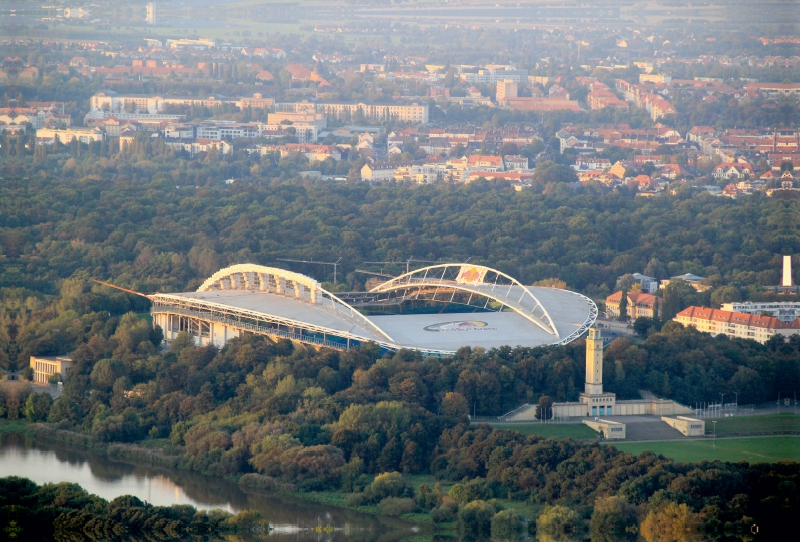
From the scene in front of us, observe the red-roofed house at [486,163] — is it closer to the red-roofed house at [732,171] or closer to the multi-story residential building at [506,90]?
the red-roofed house at [732,171]

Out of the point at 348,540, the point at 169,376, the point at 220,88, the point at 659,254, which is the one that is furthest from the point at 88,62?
the point at 348,540

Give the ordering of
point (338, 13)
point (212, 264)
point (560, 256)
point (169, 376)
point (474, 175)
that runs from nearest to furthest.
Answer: point (169, 376)
point (212, 264)
point (560, 256)
point (474, 175)
point (338, 13)

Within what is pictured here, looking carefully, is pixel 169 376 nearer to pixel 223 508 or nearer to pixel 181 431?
pixel 181 431

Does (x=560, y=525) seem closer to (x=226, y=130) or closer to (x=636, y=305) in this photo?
(x=636, y=305)

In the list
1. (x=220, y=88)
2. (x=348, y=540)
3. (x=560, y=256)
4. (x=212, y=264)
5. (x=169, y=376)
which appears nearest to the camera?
(x=348, y=540)

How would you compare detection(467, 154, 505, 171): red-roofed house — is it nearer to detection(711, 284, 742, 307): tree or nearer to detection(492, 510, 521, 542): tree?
detection(711, 284, 742, 307): tree

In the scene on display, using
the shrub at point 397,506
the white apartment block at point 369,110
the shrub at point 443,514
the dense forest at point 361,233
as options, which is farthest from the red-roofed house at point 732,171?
the shrub at point 443,514
